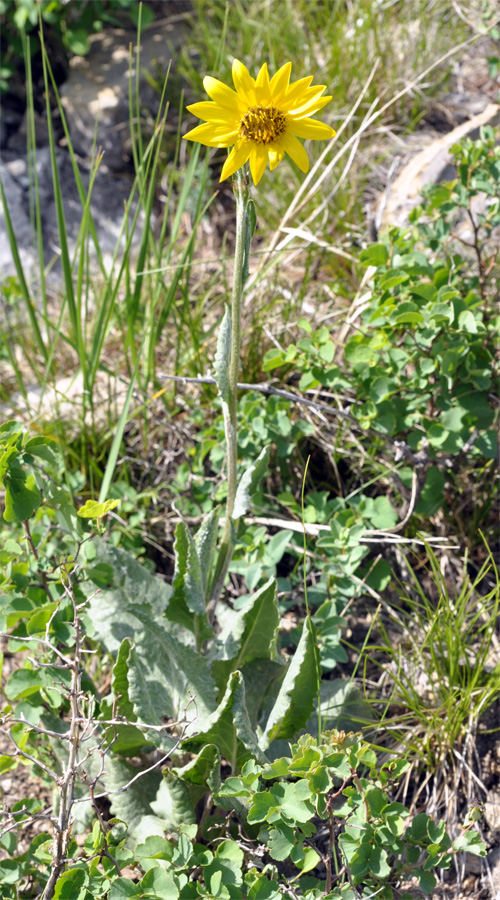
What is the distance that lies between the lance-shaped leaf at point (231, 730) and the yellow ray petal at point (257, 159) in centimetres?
104

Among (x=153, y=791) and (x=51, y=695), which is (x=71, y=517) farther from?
(x=153, y=791)

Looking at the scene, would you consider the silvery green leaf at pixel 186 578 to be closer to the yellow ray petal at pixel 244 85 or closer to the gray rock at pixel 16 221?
the yellow ray petal at pixel 244 85

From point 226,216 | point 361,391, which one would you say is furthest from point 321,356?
point 226,216

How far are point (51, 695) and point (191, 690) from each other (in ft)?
1.12

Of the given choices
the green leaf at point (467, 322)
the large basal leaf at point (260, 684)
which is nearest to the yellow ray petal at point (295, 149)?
the green leaf at point (467, 322)

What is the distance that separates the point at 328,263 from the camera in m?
3.04

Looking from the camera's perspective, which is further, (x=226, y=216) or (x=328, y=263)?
(x=226, y=216)

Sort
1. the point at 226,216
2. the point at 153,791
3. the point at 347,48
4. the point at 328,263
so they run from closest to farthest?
the point at 153,791 < the point at 328,263 < the point at 347,48 < the point at 226,216

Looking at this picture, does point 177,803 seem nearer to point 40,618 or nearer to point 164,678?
point 164,678

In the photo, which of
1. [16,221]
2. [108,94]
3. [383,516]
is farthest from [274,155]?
[108,94]

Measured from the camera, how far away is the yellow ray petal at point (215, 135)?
52.1 inches

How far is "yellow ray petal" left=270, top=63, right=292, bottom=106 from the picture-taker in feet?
4.35

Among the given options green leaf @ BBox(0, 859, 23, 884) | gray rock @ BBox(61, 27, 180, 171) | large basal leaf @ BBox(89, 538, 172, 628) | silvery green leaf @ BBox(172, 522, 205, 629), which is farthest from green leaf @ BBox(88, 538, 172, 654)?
gray rock @ BBox(61, 27, 180, 171)

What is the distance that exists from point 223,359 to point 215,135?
0.46 metres
